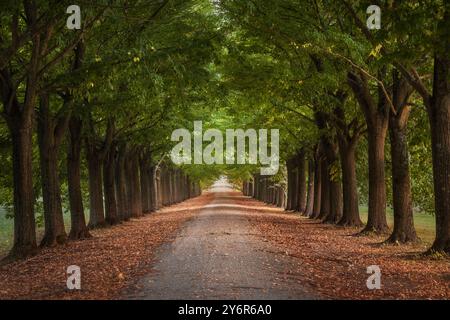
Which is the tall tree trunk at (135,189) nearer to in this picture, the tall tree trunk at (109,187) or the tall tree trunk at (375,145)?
the tall tree trunk at (109,187)

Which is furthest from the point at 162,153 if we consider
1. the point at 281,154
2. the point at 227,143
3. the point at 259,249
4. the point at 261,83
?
the point at 259,249

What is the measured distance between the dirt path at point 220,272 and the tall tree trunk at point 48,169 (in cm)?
422

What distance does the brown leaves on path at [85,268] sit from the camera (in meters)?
10.6

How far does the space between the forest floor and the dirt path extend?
0.7 inches

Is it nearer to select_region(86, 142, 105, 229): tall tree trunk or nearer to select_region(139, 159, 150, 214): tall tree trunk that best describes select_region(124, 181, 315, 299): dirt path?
select_region(86, 142, 105, 229): tall tree trunk

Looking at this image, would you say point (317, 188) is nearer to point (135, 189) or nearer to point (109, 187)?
point (135, 189)

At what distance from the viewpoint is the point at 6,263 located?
16266 millimetres

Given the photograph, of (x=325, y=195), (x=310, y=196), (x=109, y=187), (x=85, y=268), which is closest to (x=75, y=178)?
(x=109, y=187)

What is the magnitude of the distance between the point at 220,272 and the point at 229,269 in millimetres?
451

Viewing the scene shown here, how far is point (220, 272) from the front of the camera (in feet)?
39.1

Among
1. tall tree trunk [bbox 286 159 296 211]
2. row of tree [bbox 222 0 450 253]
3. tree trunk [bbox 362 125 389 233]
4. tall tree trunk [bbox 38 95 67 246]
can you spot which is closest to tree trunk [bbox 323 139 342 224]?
row of tree [bbox 222 0 450 253]

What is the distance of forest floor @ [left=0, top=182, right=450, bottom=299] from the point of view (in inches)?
401

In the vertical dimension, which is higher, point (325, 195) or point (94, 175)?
point (94, 175)

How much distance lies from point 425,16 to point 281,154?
35.7 metres
